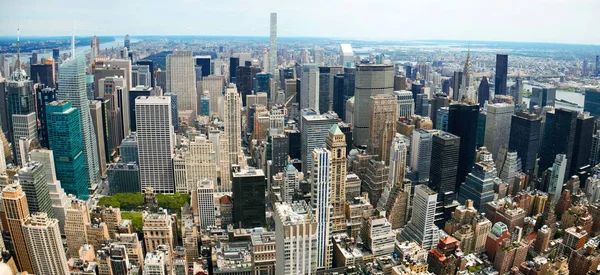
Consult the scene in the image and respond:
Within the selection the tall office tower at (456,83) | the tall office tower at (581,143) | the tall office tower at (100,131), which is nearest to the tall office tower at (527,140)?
the tall office tower at (581,143)

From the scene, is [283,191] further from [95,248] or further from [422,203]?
[95,248]

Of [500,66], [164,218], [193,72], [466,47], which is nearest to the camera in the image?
[164,218]

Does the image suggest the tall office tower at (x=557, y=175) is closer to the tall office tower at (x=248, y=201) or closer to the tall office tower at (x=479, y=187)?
the tall office tower at (x=479, y=187)

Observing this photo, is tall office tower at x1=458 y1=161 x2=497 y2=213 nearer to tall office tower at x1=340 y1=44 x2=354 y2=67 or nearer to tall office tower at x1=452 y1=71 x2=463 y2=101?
tall office tower at x1=340 y1=44 x2=354 y2=67

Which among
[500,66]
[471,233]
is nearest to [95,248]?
[471,233]

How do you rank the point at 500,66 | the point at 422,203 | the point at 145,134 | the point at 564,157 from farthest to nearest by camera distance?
the point at 500,66 < the point at 145,134 < the point at 564,157 < the point at 422,203

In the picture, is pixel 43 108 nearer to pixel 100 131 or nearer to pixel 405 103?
pixel 100 131

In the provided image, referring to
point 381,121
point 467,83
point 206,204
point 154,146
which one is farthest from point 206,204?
point 467,83
